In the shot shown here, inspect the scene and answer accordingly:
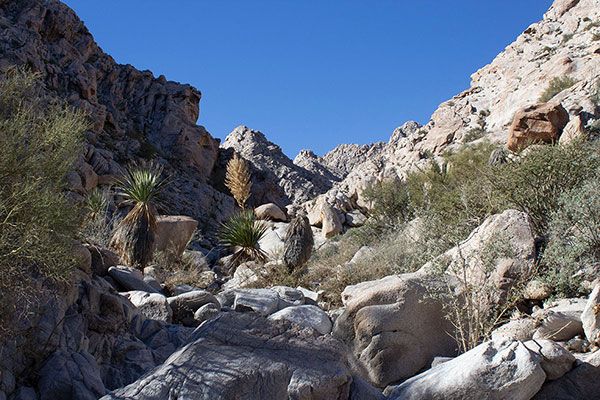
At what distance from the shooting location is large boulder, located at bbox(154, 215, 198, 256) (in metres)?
14.7

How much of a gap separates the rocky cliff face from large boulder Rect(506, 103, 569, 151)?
54.8ft

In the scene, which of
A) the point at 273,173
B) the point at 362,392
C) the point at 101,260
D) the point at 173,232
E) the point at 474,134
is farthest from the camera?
the point at 273,173

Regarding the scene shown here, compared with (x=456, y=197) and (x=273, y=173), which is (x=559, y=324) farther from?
(x=273, y=173)

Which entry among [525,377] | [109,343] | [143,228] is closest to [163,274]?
[143,228]

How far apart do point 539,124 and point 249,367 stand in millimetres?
16528

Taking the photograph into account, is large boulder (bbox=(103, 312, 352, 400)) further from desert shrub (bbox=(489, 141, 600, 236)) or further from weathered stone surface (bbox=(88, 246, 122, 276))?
desert shrub (bbox=(489, 141, 600, 236))

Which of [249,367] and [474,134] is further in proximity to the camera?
[474,134]

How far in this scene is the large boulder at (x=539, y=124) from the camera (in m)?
16.8

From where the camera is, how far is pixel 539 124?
16969 millimetres

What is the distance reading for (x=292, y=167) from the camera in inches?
1657

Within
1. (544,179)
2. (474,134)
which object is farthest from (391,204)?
(474,134)

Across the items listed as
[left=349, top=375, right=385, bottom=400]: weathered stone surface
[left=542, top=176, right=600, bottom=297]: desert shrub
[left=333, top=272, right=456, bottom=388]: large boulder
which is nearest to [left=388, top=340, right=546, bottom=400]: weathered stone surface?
[left=349, top=375, right=385, bottom=400]: weathered stone surface

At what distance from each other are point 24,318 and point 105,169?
59.6 feet

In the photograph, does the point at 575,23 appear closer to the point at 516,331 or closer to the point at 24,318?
the point at 516,331
